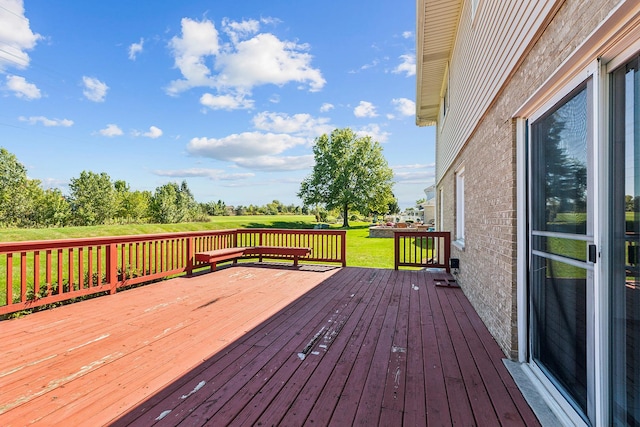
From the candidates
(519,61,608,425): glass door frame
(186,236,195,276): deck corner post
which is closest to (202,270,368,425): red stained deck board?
(519,61,608,425): glass door frame

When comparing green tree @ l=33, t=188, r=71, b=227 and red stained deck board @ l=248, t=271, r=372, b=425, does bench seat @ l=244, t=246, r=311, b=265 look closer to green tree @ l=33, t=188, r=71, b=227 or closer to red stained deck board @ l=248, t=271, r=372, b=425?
red stained deck board @ l=248, t=271, r=372, b=425

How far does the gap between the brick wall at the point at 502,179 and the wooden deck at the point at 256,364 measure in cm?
37

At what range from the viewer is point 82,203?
2420cm

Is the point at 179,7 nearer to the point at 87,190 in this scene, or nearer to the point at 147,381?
the point at 147,381

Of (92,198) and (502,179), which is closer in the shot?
(502,179)

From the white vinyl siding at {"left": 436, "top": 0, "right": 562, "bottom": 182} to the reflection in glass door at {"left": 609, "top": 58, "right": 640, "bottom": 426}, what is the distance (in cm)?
83

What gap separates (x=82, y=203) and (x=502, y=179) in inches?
1183

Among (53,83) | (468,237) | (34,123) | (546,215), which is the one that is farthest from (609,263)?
(34,123)

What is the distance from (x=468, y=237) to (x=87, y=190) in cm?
2930

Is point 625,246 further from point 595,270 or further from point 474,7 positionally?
point 474,7

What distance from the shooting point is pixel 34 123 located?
18578 mm

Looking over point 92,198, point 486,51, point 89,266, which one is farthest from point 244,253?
point 92,198

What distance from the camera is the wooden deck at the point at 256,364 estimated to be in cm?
175

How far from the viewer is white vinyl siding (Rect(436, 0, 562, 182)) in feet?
6.91
